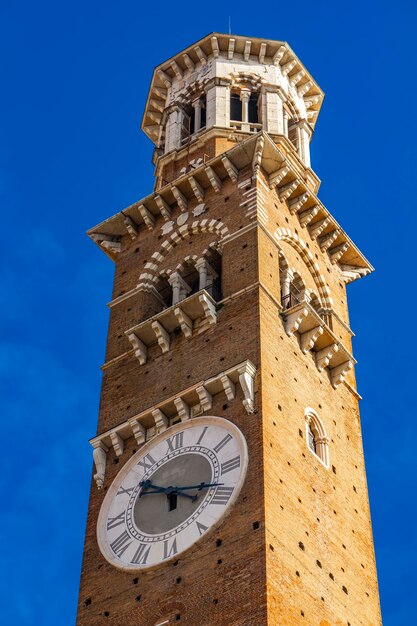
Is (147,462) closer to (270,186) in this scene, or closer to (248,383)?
(248,383)

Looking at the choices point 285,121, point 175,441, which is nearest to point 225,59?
point 285,121

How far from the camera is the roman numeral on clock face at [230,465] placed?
86.3 feet

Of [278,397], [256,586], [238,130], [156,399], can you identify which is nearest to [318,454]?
[278,397]

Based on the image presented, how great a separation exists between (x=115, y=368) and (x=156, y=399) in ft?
7.45

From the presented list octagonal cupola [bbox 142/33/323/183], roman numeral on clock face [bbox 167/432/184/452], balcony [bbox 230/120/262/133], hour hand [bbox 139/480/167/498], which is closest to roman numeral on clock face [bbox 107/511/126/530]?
hour hand [bbox 139/480/167/498]

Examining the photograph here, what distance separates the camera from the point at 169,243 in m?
33.4

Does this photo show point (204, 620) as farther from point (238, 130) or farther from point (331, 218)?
→ point (238, 130)

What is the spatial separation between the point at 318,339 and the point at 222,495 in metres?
6.15

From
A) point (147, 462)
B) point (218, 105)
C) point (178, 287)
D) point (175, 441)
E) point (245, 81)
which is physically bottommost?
point (147, 462)

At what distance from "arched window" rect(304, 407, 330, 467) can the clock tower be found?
0.05m

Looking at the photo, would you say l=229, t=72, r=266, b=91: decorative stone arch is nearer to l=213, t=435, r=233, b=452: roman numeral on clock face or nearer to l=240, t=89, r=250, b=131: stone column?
l=240, t=89, r=250, b=131: stone column

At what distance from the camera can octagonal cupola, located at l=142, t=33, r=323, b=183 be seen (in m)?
37.0

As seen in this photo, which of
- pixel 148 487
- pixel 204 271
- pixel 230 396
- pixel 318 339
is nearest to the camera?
pixel 148 487

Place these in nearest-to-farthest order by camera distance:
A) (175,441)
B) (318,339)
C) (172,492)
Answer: (172,492), (175,441), (318,339)
